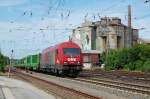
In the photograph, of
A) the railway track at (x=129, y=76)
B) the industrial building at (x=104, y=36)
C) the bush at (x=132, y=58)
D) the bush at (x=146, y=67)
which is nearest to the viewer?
the railway track at (x=129, y=76)

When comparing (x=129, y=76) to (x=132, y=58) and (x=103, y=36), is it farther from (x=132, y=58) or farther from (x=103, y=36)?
(x=103, y=36)

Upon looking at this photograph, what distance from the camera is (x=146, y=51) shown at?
245 ft

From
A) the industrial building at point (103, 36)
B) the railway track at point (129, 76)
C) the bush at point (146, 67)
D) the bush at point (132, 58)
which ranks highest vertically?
the industrial building at point (103, 36)

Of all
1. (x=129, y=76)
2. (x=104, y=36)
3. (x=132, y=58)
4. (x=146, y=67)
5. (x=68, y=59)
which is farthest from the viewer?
(x=104, y=36)

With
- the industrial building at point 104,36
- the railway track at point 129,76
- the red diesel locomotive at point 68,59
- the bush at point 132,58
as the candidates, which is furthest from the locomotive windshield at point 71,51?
the industrial building at point 104,36

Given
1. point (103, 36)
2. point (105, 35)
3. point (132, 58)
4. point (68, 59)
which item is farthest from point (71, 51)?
point (105, 35)

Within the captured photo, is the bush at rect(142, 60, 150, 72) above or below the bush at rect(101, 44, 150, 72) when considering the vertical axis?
below

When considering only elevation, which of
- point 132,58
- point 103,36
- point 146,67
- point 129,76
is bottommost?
point 129,76

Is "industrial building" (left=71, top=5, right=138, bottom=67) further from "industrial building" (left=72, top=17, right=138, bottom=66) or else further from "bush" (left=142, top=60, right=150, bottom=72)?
"bush" (left=142, top=60, right=150, bottom=72)

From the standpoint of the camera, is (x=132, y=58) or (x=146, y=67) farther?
(x=132, y=58)

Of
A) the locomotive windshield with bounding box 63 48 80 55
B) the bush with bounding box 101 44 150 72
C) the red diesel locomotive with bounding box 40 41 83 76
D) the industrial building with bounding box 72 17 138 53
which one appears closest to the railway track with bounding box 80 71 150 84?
the red diesel locomotive with bounding box 40 41 83 76

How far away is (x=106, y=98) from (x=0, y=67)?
2178 inches

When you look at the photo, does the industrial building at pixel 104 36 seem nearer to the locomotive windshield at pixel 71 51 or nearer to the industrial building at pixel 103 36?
the industrial building at pixel 103 36

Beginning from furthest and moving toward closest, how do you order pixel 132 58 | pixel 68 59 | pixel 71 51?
pixel 132 58
pixel 71 51
pixel 68 59
